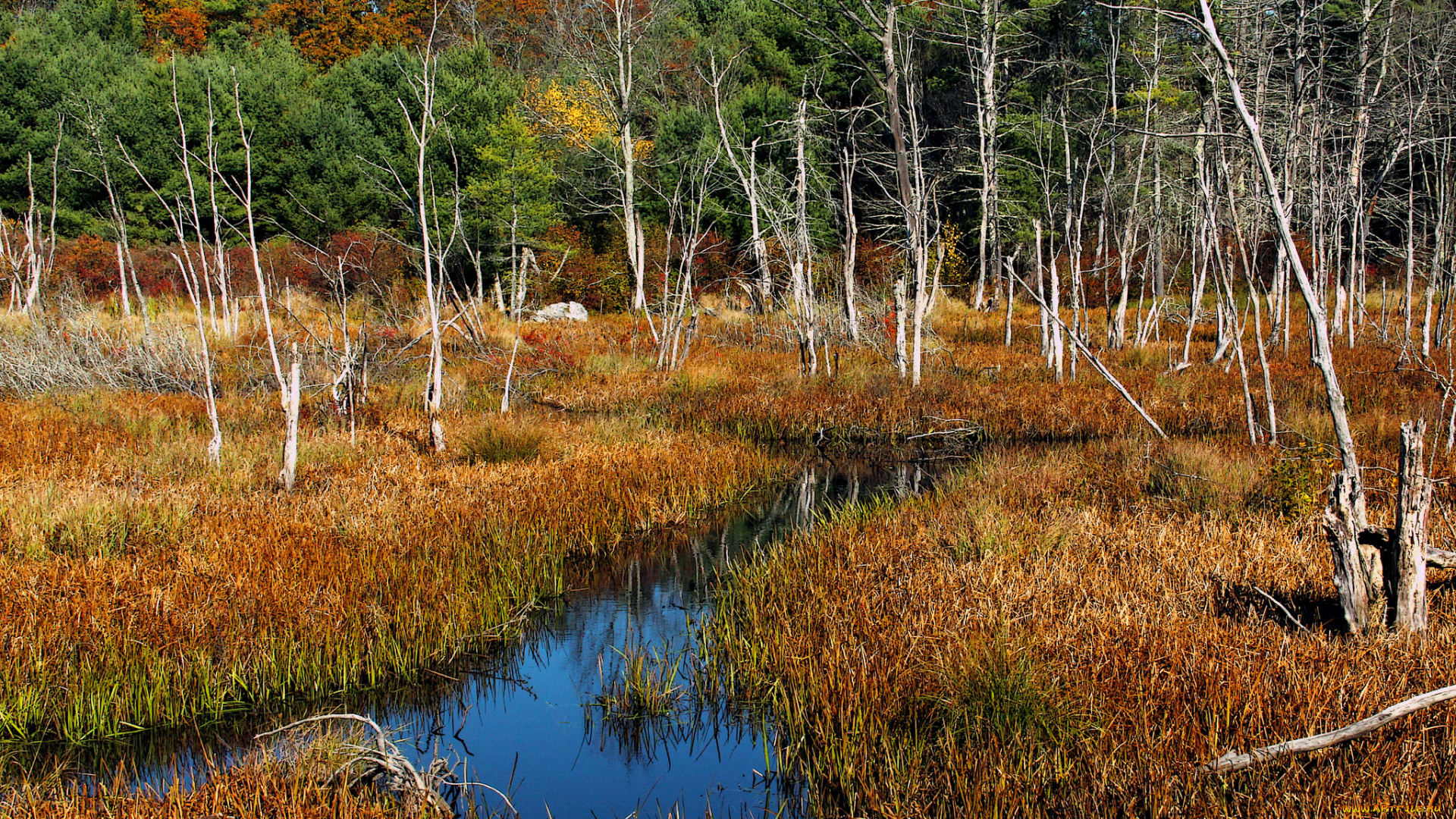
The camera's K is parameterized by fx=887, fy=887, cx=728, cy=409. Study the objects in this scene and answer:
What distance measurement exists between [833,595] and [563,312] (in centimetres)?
2188

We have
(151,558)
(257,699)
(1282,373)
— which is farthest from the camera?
(1282,373)

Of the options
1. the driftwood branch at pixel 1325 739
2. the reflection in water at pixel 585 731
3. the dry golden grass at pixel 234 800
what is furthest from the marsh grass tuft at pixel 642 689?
the driftwood branch at pixel 1325 739

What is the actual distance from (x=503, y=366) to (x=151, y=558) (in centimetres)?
977

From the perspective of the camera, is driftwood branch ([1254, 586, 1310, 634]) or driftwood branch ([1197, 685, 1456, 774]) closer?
driftwood branch ([1197, 685, 1456, 774])

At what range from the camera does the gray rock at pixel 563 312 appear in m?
24.9

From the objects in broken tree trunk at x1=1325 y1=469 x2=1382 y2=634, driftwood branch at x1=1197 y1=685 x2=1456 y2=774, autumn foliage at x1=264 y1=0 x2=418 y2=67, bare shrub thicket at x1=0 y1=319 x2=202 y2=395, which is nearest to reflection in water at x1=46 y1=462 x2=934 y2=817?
driftwood branch at x1=1197 y1=685 x2=1456 y2=774

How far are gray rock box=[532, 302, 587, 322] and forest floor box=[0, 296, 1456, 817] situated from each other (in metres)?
15.1

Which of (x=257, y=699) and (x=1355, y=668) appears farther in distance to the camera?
(x=257, y=699)

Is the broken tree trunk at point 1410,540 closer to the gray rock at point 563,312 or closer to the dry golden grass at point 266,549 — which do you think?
the dry golden grass at point 266,549

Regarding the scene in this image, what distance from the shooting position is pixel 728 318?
73.4 ft

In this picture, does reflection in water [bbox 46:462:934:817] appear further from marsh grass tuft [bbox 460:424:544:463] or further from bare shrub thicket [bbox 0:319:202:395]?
bare shrub thicket [bbox 0:319:202:395]

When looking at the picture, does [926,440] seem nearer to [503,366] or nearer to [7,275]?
[503,366]

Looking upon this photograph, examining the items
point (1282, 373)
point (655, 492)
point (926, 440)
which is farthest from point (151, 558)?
point (1282, 373)

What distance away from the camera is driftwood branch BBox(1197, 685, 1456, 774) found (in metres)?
2.74
